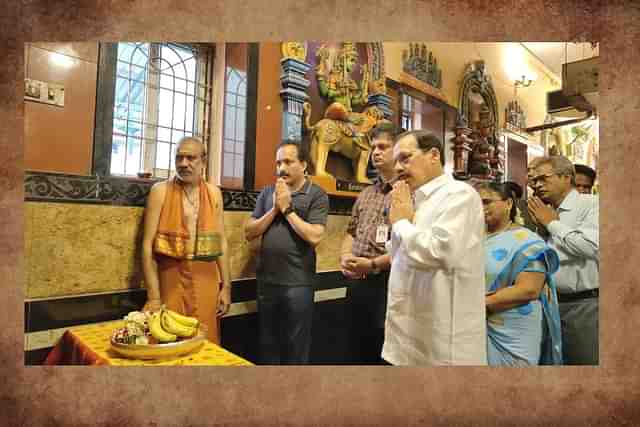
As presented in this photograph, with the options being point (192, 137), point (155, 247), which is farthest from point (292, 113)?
point (155, 247)

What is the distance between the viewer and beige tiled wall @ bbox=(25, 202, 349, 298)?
1.84 metres

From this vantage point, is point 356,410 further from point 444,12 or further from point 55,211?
point 444,12

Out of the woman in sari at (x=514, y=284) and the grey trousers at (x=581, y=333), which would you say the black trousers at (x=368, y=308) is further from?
the grey trousers at (x=581, y=333)

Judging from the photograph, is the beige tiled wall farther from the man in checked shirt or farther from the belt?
the belt

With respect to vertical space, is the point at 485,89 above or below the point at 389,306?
above

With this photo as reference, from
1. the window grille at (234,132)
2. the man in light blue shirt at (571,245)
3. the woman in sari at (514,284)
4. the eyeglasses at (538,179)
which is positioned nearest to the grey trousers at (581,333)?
the man in light blue shirt at (571,245)

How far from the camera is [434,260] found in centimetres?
179

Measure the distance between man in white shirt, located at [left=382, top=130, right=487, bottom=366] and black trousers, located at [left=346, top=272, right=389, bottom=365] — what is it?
4cm

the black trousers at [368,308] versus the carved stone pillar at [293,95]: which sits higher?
the carved stone pillar at [293,95]

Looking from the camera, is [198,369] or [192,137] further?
[198,369]

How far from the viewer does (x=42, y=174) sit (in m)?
1.83

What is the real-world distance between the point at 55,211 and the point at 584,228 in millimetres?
2235

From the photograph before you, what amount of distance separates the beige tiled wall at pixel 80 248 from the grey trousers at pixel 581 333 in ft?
6.04

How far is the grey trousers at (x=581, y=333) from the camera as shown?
6.53 feet
